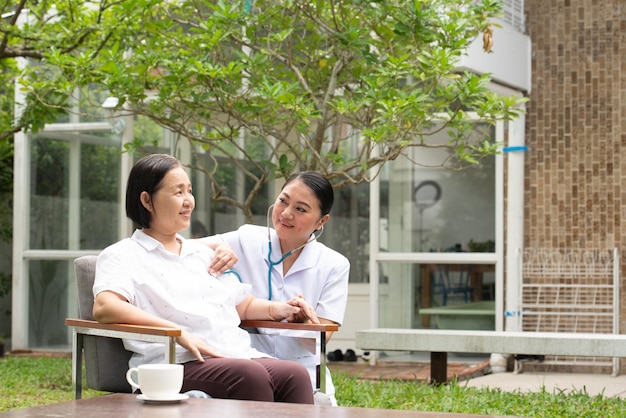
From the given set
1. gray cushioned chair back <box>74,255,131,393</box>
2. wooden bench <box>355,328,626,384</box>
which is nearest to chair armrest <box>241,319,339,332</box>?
gray cushioned chair back <box>74,255,131,393</box>

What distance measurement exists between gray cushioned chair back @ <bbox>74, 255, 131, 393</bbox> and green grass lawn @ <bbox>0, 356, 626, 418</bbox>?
6.88ft

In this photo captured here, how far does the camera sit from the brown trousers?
2.93 meters

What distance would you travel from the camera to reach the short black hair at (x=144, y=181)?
10.4 ft

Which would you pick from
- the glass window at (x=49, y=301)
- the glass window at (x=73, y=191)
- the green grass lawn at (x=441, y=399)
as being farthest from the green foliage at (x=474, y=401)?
the glass window at (x=49, y=301)

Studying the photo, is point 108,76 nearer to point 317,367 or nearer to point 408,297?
point 317,367

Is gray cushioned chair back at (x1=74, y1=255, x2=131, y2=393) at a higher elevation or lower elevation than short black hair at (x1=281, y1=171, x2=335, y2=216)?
lower

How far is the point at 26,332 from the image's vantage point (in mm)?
9547

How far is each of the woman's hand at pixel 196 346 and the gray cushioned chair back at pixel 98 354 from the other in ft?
0.99

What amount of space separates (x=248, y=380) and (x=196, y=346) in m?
0.20

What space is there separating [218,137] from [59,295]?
4.06 m

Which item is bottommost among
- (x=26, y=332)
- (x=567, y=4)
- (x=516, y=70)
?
(x=26, y=332)

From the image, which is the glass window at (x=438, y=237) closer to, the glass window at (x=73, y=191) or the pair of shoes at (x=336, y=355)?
the pair of shoes at (x=336, y=355)

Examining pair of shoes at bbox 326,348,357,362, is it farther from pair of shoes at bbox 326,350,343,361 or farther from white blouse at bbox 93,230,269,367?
white blouse at bbox 93,230,269,367

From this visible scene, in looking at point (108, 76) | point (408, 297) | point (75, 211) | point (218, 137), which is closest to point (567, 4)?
point (408, 297)
